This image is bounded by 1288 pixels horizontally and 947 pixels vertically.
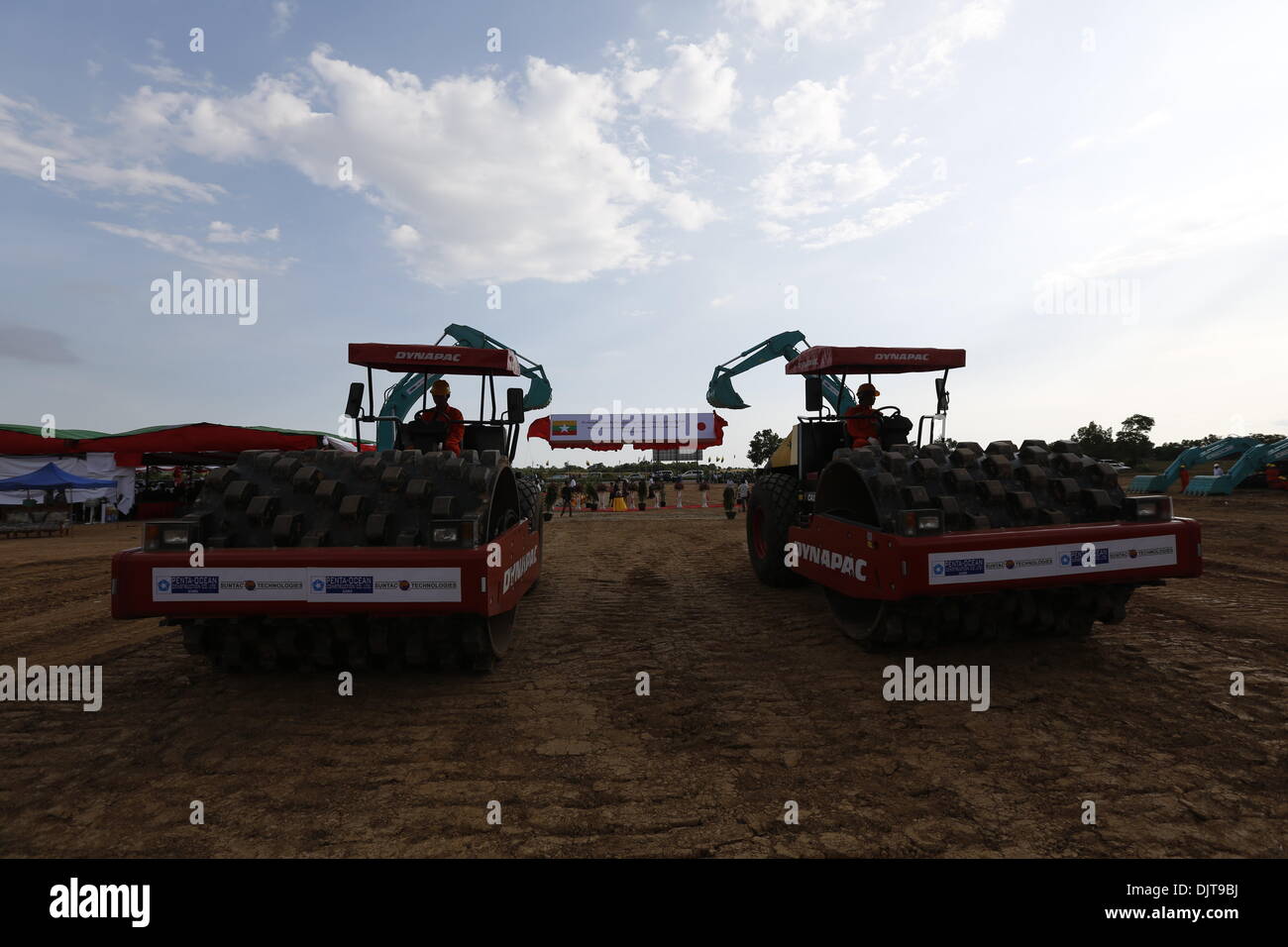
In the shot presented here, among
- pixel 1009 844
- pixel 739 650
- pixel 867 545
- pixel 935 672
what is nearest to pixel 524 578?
pixel 739 650

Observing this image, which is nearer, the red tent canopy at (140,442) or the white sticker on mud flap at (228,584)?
the white sticker on mud flap at (228,584)

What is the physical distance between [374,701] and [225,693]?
0.88 metres

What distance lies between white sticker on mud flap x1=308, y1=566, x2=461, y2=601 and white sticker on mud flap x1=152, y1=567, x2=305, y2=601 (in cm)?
10

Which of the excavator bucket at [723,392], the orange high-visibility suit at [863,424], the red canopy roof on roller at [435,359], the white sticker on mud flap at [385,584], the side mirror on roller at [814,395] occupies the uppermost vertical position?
the excavator bucket at [723,392]

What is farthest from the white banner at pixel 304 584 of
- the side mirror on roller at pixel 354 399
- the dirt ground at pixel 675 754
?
the side mirror on roller at pixel 354 399

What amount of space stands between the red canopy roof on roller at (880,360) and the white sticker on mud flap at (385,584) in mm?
4113

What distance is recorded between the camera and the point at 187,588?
9.61 feet

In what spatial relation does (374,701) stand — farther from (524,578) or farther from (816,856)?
(816,856)

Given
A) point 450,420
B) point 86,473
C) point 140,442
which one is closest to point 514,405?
point 450,420

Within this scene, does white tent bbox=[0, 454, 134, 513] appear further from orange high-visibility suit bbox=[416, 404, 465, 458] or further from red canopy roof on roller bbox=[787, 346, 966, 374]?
red canopy roof on roller bbox=[787, 346, 966, 374]

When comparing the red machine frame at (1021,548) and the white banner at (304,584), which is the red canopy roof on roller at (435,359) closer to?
the white banner at (304,584)

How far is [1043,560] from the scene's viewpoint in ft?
10.7

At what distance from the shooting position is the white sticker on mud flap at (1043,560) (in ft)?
10.5

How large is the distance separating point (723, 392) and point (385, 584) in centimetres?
1113
